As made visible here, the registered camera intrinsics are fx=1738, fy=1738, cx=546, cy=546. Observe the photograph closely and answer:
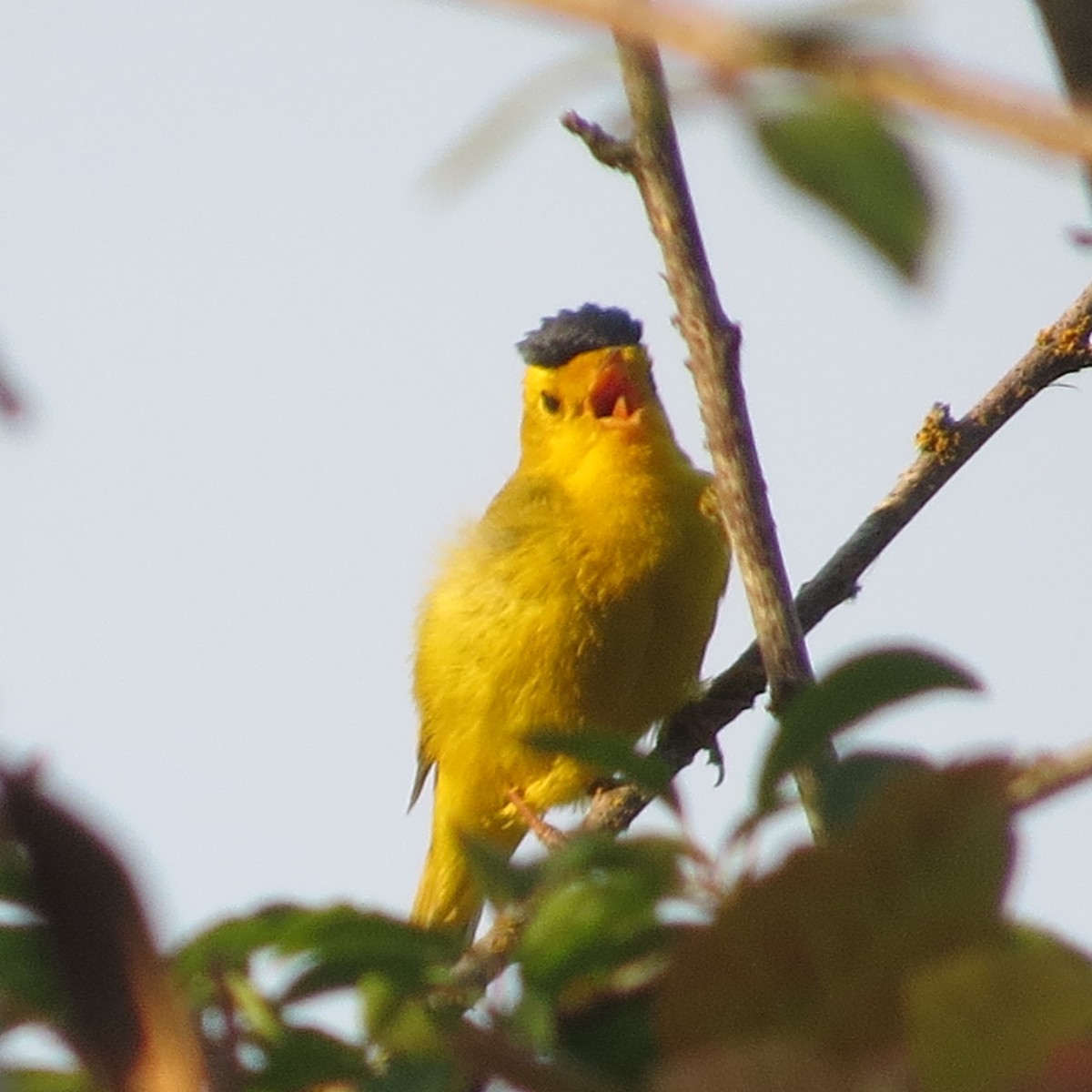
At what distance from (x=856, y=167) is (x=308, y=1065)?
48cm

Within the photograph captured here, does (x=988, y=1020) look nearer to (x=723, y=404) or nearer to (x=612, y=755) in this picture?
(x=612, y=755)

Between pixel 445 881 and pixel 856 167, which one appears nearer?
pixel 856 167

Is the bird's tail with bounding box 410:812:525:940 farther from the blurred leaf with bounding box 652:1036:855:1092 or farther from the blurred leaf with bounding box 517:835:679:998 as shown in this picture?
the blurred leaf with bounding box 652:1036:855:1092

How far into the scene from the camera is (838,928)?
1.84 ft

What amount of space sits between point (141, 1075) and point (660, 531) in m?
4.02

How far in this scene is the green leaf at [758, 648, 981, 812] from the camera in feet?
2.58

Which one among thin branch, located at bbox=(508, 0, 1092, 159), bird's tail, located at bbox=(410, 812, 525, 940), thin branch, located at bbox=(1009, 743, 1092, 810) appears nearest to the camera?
thin branch, located at bbox=(508, 0, 1092, 159)

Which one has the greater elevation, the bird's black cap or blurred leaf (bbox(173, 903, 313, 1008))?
the bird's black cap

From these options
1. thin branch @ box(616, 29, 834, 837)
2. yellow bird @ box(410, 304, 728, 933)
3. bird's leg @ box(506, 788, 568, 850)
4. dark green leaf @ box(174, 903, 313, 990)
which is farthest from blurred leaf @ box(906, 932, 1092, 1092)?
bird's leg @ box(506, 788, 568, 850)

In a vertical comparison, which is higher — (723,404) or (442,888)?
(442,888)

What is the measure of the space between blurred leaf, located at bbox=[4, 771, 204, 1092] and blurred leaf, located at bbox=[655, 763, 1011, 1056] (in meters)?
0.17

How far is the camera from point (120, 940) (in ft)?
1.56

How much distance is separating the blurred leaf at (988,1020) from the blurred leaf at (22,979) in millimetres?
430

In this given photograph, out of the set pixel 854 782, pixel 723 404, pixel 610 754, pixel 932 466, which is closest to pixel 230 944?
pixel 610 754
